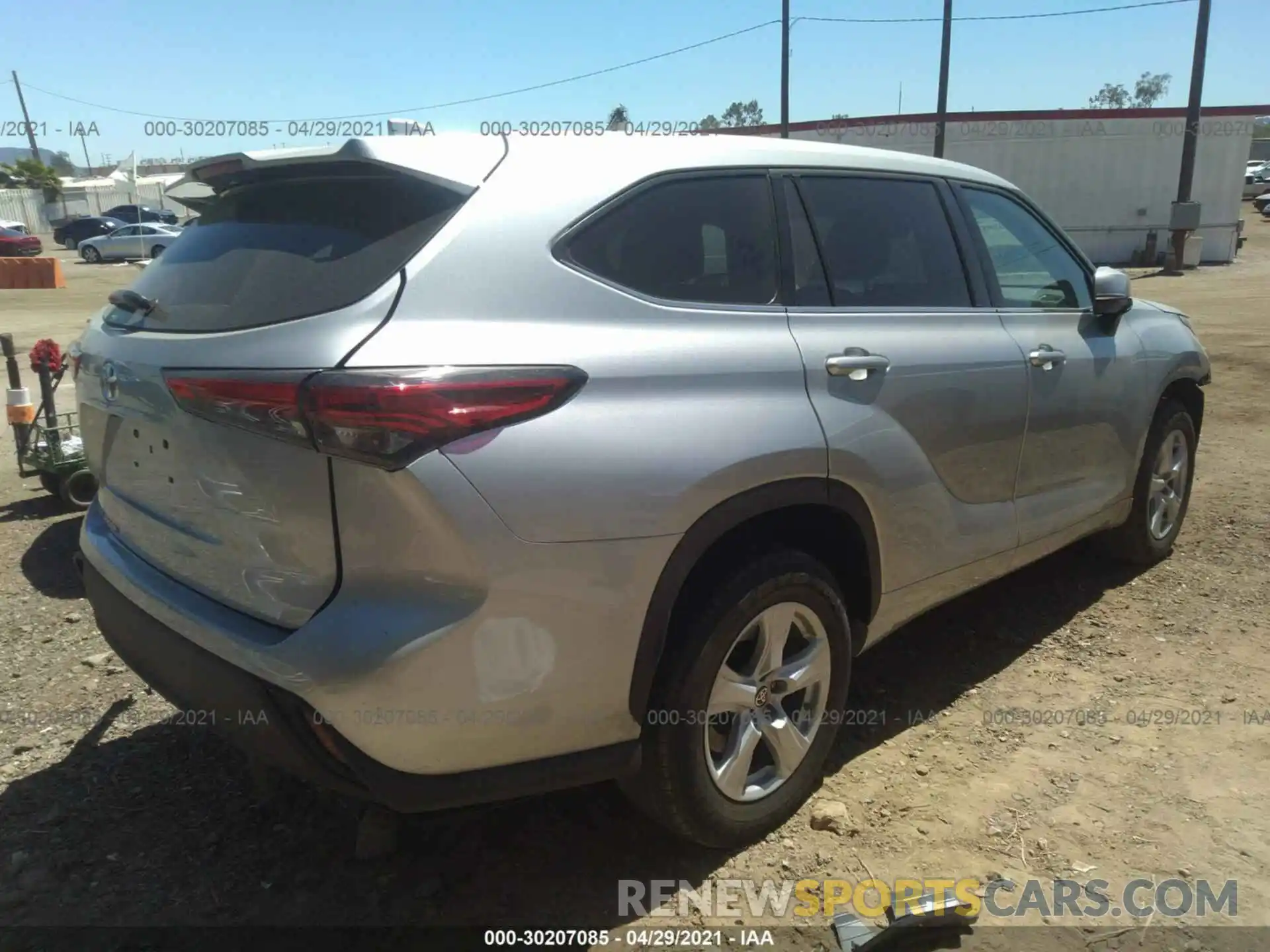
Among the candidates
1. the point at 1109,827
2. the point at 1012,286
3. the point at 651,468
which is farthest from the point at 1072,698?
the point at 651,468

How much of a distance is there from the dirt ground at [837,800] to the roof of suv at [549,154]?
1.82 metres

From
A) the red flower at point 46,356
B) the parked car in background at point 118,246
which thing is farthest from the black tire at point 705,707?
the parked car in background at point 118,246

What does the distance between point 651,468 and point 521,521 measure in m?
0.34

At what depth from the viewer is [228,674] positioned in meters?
2.10

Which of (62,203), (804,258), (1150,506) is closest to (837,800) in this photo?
(804,258)

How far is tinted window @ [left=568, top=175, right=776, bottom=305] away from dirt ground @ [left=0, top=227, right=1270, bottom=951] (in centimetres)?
157

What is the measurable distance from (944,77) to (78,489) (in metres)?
25.6

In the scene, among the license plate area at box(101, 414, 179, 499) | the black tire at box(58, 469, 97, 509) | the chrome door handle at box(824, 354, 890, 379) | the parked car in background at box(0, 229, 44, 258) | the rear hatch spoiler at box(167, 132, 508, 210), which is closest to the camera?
the rear hatch spoiler at box(167, 132, 508, 210)

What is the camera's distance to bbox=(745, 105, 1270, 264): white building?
27.3 meters

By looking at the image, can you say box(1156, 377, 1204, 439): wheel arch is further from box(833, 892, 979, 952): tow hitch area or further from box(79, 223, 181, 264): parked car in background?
box(79, 223, 181, 264): parked car in background

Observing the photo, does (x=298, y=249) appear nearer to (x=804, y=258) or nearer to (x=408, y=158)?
(x=408, y=158)

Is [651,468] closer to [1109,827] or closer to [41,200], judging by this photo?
[1109,827]

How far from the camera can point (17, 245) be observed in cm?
3142

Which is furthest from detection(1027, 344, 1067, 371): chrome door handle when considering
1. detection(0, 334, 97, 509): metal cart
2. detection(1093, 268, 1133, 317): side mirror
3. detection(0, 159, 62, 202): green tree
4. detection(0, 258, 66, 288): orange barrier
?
detection(0, 159, 62, 202): green tree
